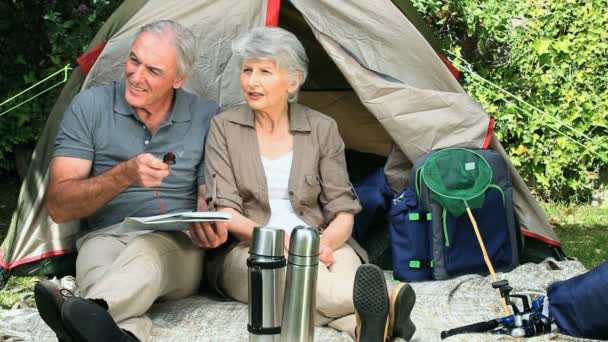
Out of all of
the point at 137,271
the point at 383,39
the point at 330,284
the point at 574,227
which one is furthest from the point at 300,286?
Result: the point at 574,227

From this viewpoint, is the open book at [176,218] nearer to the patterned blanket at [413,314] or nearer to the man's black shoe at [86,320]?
the man's black shoe at [86,320]

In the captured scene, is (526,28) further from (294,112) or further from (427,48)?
(294,112)

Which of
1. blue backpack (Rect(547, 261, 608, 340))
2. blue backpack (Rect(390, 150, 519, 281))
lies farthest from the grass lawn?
blue backpack (Rect(547, 261, 608, 340))

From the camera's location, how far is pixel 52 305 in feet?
8.80

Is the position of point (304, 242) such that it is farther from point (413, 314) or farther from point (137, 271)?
point (413, 314)

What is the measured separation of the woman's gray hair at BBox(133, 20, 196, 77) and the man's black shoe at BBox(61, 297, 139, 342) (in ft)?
3.71

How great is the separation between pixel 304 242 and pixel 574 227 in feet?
10.1

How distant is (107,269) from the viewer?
123 inches

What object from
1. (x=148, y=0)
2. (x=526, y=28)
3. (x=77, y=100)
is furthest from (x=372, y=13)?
(x=526, y=28)

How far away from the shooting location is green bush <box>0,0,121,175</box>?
5.46 meters

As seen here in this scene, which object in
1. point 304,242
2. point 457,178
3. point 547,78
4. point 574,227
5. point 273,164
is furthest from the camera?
point 547,78

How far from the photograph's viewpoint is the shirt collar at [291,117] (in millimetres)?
3482

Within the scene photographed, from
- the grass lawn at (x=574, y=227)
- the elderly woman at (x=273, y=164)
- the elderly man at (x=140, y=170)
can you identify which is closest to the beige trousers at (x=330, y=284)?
the elderly woman at (x=273, y=164)

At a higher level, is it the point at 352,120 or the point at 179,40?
the point at 179,40
